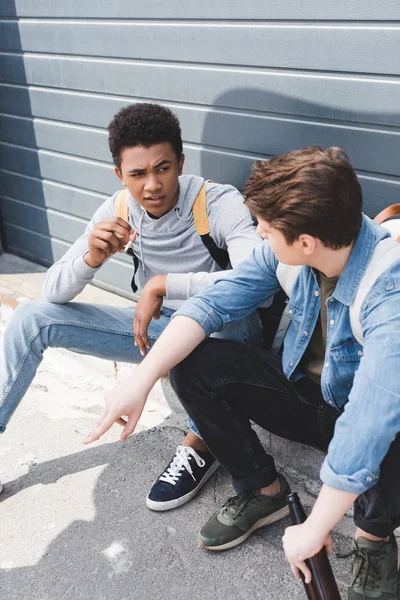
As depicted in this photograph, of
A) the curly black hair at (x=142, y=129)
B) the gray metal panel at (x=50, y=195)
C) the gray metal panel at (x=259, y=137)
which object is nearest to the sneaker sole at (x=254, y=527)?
the gray metal panel at (x=259, y=137)

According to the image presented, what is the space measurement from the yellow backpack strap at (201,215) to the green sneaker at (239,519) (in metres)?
1.14

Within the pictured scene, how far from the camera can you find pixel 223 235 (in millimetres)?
2863

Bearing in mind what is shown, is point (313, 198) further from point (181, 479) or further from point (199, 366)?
point (181, 479)

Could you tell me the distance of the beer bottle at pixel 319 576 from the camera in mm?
1886

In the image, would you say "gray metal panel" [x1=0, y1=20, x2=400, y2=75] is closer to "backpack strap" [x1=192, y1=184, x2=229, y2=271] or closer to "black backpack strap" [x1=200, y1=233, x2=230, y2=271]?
"backpack strap" [x1=192, y1=184, x2=229, y2=271]

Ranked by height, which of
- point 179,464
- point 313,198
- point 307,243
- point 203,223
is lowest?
point 179,464

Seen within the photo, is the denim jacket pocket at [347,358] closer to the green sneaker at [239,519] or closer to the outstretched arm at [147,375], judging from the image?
the outstretched arm at [147,375]

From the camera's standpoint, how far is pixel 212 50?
3154 millimetres

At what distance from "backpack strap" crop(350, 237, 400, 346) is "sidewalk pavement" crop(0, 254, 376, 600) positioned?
99 centimetres

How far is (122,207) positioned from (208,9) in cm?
104

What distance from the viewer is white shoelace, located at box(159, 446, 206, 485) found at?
9.05 ft

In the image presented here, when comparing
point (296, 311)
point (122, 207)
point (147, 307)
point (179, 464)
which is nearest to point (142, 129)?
point (122, 207)

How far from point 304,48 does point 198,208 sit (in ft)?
2.69

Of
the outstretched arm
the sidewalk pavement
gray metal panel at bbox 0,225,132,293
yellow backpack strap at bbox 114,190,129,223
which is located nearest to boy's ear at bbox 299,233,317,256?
the outstretched arm
